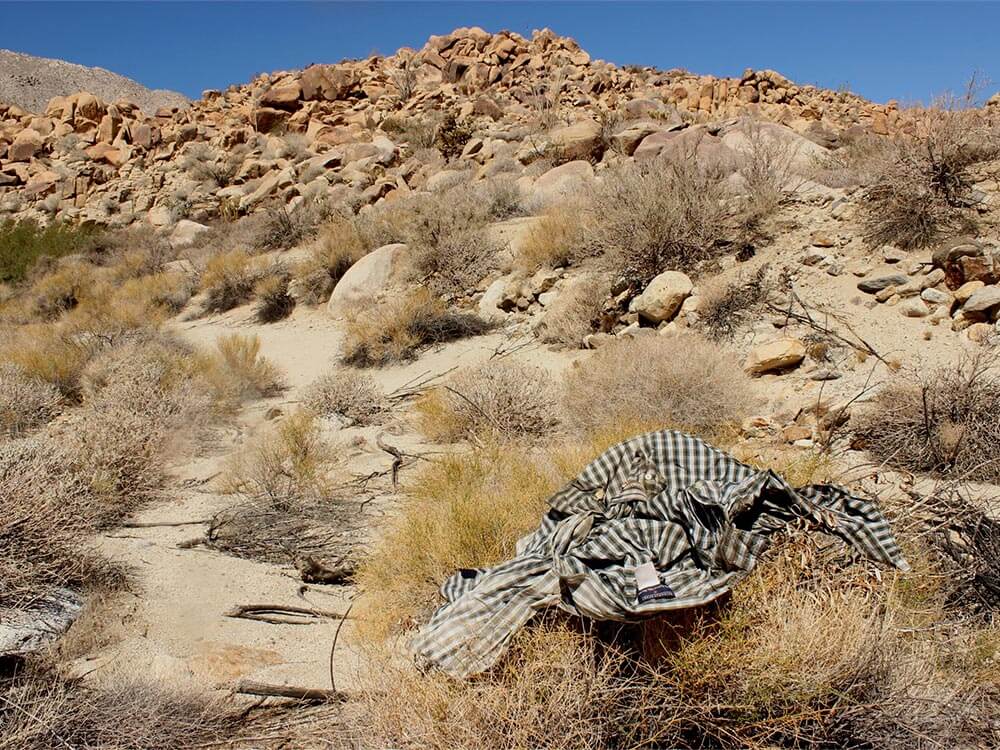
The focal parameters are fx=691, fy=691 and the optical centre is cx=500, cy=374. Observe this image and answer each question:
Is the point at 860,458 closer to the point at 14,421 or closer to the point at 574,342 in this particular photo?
the point at 574,342

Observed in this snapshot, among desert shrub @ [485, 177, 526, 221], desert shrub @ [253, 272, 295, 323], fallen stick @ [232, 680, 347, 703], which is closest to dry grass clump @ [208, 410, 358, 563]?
fallen stick @ [232, 680, 347, 703]

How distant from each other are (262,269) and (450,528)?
10194 mm

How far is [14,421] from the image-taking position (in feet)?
22.1

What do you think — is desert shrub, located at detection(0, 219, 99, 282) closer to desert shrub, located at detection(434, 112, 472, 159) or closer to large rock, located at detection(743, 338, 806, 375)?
desert shrub, located at detection(434, 112, 472, 159)

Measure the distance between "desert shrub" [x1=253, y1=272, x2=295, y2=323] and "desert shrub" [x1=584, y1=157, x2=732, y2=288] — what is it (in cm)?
536

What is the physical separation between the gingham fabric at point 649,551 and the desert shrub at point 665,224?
16.5 feet

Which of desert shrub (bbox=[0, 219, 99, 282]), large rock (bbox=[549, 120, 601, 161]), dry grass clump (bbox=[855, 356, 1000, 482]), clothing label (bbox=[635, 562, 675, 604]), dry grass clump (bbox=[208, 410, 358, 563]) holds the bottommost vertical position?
dry grass clump (bbox=[208, 410, 358, 563])

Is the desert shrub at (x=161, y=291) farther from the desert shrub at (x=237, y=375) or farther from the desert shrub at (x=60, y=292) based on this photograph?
the desert shrub at (x=237, y=375)

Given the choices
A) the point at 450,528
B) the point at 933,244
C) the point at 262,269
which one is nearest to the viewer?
the point at 450,528

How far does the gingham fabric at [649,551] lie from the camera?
221 centimetres

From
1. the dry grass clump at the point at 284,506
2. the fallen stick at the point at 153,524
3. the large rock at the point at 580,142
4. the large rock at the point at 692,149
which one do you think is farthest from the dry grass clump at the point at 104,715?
the large rock at the point at 580,142

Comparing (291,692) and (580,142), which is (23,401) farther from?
(580,142)

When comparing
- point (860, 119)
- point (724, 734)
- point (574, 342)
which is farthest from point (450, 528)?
point (860, 119)

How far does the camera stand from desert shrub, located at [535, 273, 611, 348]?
7598 mm
